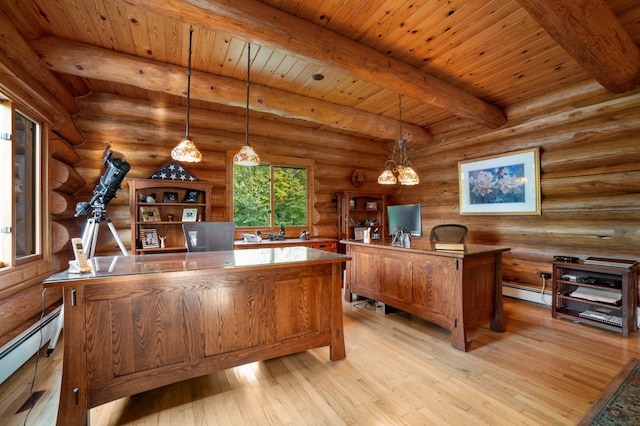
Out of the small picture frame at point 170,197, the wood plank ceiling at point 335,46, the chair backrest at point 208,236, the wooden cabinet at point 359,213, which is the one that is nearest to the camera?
the wood plank ceiling at point 335,46

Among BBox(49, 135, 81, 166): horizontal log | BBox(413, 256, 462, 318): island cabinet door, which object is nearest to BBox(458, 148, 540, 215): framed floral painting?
BBox(413, 256, 462, 318): island cabinet door

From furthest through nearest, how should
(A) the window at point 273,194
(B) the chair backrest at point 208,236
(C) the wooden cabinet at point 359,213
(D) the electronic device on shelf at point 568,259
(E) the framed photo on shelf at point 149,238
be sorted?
(C) the wooden cabinet at point 359,213, (A) the window at point 273,194, (E) the framed photo on shelf at point 149,238, (D) the electronic device on shelf at point 568,259, (B) the chair backrest at point 208,236

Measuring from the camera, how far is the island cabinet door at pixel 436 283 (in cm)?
264

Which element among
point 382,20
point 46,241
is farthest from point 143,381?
point 382,20

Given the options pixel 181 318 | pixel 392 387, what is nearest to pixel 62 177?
pixel 181 318

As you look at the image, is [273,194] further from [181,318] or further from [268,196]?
[181,318]

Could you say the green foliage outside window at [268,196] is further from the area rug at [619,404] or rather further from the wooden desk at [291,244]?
the area rug at [619,404]

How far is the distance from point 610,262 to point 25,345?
568cm

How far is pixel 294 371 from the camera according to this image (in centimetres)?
225

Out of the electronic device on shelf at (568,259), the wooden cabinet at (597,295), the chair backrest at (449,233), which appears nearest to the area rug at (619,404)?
the wooden cabinet at (597,295)

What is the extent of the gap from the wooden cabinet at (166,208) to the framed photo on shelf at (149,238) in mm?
12

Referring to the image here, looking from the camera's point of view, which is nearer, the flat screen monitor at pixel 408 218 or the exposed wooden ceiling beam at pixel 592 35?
the exposed wooden ceiling beam at pixel 592 35

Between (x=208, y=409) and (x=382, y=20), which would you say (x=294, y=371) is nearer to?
(x=208, y=409)

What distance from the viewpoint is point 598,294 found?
3.03 meters
